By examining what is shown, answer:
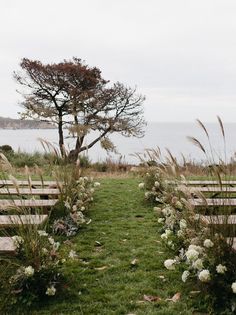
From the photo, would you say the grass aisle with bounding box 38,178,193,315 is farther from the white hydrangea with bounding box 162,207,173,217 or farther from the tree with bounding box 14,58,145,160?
the tree with bounding box 14,58,145,160

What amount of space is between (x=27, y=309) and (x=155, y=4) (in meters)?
11.5

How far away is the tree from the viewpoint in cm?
1811

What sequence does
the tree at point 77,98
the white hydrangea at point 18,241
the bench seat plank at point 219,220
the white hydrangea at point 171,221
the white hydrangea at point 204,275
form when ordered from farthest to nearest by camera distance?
the tree at point 77,98 → the white hydrangea at point 171,221 → the white hydrangea at point 18,241 → the bench seat plank at point 219,220 → the white hydrangea at point 204,275

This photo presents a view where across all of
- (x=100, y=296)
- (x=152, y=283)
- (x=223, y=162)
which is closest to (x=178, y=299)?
(x=152, y=283)

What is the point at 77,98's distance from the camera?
18266mm

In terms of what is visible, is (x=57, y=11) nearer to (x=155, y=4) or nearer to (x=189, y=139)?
(x=155, y=4)

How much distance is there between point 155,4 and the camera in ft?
42.0

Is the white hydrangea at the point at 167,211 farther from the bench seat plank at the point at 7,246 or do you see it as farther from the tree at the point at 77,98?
the tree at the point at 77,98

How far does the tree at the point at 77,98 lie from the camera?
59.4 feet

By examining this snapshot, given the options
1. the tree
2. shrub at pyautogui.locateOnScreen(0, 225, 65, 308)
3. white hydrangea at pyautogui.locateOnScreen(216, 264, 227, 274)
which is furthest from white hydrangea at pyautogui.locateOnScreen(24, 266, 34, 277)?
the tree

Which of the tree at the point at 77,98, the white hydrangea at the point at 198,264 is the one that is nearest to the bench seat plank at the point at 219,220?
the white hydrangea at the point at 198,264

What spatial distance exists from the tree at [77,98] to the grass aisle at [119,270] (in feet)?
40.5

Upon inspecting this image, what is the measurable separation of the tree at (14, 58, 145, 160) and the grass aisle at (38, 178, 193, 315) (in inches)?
486

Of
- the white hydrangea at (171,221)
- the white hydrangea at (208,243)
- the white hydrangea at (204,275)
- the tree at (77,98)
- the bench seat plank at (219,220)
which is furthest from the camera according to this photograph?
the tree at (77,98)
